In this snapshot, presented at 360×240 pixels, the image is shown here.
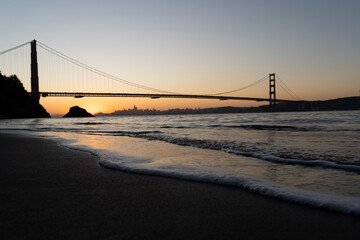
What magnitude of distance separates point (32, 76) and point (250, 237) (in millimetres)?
56515

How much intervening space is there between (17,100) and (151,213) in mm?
59508

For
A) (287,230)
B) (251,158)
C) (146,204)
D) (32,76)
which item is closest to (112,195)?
(146,204)

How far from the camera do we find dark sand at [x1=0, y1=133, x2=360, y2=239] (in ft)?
3.96

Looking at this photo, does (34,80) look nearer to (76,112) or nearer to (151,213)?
(76,112)

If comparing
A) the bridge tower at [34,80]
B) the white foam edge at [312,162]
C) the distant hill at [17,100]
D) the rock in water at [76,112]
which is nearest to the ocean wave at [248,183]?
the white foam edge at [312,162]

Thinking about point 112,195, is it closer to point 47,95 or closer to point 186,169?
point 186,169

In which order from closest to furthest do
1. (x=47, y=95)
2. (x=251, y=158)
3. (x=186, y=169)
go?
(x=186, y=169), (x=251, y=158), (x=47, y=95)

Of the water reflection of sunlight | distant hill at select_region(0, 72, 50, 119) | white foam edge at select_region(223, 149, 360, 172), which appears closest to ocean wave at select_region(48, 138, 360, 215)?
the water reflection of sunlight

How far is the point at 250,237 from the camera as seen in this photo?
3.80ft

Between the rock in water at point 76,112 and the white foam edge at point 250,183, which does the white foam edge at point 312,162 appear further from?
the rock in water at point 76,112

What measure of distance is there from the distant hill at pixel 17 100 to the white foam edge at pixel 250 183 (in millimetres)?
54542

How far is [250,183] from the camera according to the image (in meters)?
2.07

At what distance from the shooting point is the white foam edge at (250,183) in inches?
62.4

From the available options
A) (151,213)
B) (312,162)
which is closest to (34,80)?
(312,162)
